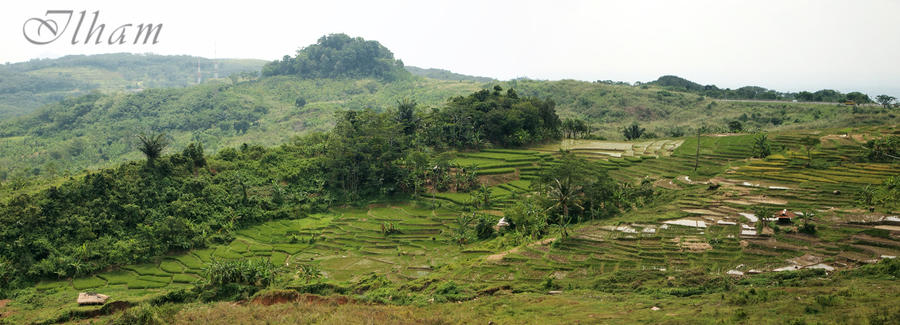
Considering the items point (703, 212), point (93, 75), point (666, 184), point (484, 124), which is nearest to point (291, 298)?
point (703, 212)

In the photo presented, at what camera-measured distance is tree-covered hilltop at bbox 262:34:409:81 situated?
336ft

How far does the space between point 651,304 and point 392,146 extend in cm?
2720

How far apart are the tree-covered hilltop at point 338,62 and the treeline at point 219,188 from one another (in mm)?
60584

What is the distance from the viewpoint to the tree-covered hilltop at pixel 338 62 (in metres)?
103

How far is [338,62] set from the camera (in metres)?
102

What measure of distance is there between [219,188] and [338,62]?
2910 inches

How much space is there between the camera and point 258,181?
35531mm

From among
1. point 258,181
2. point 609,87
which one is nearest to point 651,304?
point 258,181

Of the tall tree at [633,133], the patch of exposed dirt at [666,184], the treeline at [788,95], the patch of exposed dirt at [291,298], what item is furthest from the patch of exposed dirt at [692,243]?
the treeline at [788,95]

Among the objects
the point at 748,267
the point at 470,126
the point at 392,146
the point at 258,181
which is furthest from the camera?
the point at 470,126

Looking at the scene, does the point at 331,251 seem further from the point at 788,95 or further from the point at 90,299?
the point at 788,95

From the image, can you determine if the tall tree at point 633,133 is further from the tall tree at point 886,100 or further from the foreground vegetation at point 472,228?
the tall tree at point 886,100

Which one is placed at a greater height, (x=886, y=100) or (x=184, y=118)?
(x=886, y=100)

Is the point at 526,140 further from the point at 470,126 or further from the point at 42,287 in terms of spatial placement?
the point at 42,287
